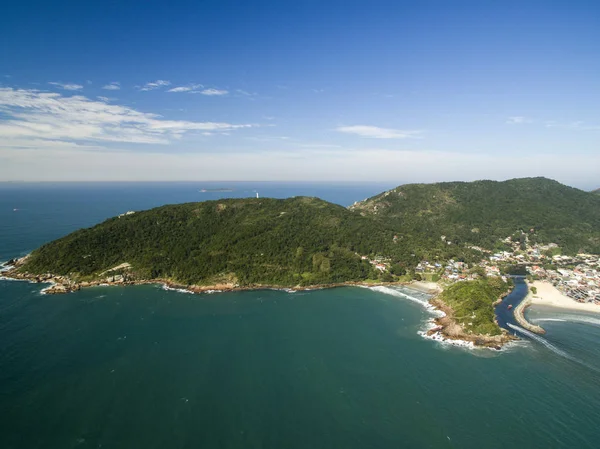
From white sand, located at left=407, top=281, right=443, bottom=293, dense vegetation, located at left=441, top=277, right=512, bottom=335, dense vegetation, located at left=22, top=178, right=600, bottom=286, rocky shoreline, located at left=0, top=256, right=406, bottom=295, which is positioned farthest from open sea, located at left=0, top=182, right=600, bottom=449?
dense vegetation, located at left=22, top=178, right=600, bottom=286

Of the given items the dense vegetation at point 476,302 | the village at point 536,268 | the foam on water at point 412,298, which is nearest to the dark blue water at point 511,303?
the dense vegetation at point 476,302

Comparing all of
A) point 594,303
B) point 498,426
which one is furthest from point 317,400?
point 594,303

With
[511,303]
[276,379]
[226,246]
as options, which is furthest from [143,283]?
[511,303]

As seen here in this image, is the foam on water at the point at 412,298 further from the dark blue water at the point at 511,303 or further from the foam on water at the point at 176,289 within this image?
the foam on water at the point at 176,289

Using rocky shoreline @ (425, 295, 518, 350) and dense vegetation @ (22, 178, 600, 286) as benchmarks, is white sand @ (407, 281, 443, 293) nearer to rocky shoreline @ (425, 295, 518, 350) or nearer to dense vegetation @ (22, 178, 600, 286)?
dense vegetation @ (22, 178, 600, 286)

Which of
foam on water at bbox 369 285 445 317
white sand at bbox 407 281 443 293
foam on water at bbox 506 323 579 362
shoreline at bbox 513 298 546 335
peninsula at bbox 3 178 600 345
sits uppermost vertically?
peninsula at bbox 3 178 600 345

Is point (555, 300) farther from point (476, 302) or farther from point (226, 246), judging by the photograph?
point (226, 246)
